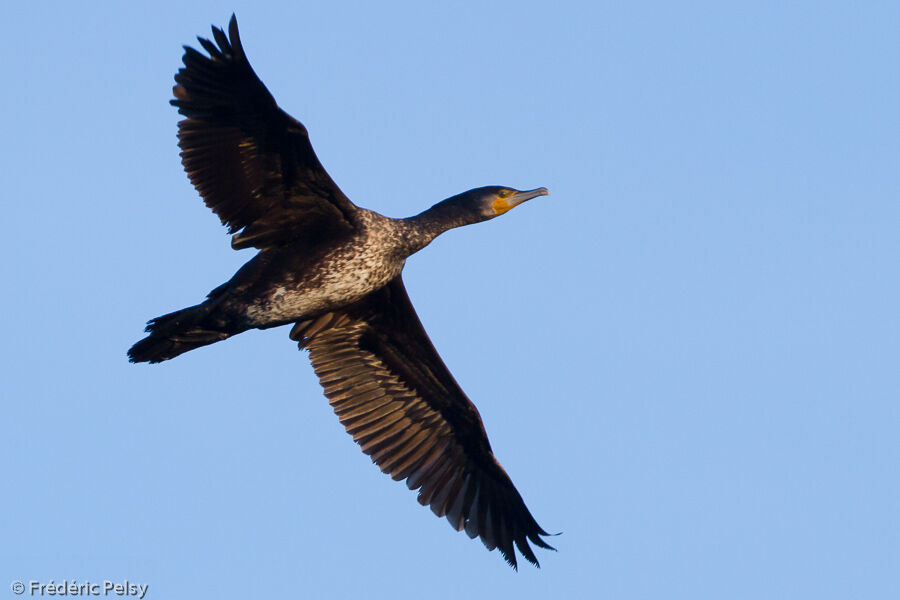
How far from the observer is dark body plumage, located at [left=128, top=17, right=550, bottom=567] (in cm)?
977

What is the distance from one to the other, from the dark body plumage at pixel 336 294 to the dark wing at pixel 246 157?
0.03 ft

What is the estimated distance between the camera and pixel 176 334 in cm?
1002

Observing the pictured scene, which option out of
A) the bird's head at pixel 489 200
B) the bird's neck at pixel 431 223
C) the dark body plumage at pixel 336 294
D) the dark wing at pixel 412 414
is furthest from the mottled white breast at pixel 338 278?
the bird's head at pixel 489 200

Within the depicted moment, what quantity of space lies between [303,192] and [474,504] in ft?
10.8

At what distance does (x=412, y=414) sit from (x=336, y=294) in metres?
1.72

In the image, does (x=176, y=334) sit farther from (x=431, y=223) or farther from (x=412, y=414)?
(x=412, y=414)

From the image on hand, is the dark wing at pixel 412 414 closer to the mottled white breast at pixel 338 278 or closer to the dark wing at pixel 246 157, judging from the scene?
the mottled white breast at pixel 338 278

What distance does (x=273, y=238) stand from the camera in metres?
10.3

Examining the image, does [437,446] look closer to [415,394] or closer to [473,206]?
[415,394]

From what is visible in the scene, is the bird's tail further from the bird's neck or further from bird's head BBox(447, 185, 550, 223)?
bird's head BBox(447, 185, 550, 223)

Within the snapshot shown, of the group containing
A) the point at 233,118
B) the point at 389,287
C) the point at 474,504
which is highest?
the point at 233,118

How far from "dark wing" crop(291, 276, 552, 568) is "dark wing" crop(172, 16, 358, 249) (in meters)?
1.21

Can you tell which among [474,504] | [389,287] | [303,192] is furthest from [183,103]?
[474,504]

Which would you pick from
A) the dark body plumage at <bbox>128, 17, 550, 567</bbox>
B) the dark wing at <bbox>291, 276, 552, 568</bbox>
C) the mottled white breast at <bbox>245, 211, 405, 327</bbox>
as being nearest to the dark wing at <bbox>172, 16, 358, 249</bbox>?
the dark body plumage at <bbox>128, 17, 550, 567</bbox>
